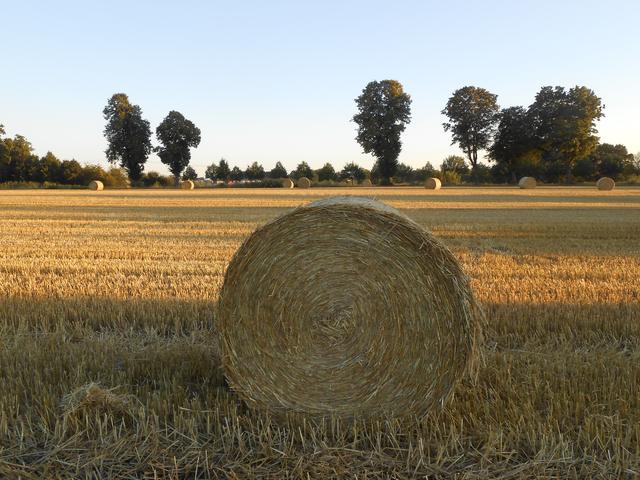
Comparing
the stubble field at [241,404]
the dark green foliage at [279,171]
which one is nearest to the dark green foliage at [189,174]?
the dark green foliage at [279,171]

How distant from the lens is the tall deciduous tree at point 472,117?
67.4m

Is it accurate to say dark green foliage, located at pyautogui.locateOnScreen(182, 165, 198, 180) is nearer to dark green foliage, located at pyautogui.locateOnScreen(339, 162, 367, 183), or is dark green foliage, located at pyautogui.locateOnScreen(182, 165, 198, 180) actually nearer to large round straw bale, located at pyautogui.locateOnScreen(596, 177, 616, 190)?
dark green foliage, located at pyautogui.locateOnScreen(339, 162, 367, 183)

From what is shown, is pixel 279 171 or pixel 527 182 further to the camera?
pixel 279 171

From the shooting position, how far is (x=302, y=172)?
203 ft

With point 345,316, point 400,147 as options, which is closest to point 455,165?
point 400,147

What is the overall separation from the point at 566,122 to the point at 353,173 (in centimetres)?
2366

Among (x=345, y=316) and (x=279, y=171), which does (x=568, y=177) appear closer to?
(x=279, y=171)

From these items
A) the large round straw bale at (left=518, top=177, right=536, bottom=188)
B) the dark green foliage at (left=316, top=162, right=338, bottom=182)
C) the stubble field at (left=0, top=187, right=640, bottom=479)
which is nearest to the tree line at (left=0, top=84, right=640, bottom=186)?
the dark green foliage at (left=316, top=162, right=338, bottom=182)

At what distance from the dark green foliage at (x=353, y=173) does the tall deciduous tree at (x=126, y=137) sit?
83.9 feet

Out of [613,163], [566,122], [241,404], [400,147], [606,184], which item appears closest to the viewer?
[241,404]

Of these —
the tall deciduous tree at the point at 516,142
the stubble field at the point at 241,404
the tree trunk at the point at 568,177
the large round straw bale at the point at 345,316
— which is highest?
the tall deciduous tree at the point at 516,142

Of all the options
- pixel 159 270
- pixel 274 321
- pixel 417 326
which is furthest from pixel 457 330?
pixel 159 270

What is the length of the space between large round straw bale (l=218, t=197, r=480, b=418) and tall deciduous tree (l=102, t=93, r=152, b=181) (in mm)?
68096

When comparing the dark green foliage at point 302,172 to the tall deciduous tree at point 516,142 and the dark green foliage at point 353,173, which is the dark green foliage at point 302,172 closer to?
the dark green foliage at point 353,173
